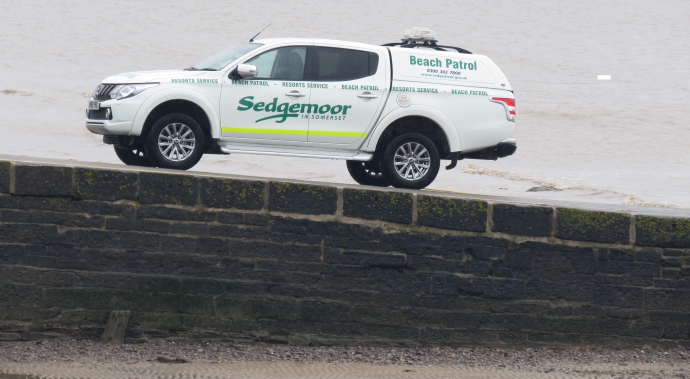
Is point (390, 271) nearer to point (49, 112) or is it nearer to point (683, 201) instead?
point (683, 201)

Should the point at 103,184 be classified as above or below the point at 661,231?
above

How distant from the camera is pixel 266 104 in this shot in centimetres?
1101

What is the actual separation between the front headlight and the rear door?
1.84 metres

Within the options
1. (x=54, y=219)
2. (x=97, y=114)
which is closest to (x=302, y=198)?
(x=54, y=219)

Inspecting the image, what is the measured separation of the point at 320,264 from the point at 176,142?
2446 mm

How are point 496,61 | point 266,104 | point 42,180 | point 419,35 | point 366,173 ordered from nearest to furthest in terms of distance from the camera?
point 42,180 → point 266,104 → point 419,35 → point 366,173 → point 496,61

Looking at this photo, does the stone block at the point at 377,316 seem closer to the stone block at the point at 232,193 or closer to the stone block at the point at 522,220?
the stone block at the point at 522,220

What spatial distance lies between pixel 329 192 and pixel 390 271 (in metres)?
0.96

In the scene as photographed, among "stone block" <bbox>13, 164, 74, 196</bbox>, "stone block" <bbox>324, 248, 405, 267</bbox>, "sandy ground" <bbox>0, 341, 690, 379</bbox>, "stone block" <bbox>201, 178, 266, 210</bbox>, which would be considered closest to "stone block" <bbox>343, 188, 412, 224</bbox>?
"stone block" <bbox>324, 248, 405, 267</bbox>

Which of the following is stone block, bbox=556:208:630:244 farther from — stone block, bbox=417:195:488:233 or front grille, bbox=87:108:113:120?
front grille, bbox=87:108:113:120

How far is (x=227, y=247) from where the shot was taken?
9.24 m

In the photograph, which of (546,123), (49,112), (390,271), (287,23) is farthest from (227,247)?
(287,23)

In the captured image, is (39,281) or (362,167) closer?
(39,281)

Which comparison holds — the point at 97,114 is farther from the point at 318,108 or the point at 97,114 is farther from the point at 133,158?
the point at 318,108
